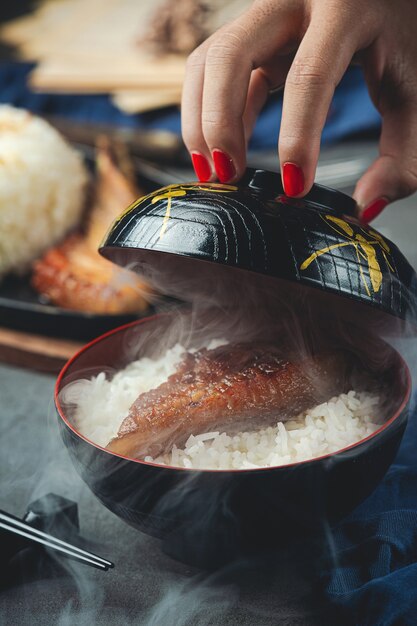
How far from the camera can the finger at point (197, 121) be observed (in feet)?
4.16

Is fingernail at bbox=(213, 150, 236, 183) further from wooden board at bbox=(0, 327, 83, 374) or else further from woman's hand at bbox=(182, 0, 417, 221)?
wooden board at bbox=(0, 327, 83, 374)

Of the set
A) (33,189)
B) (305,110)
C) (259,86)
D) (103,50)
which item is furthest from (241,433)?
(103,50)

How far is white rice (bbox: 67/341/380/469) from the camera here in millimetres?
1032

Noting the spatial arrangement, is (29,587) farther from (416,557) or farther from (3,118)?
(3,118)

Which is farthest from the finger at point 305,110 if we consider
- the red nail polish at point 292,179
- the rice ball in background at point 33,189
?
the rice ball in background at point 33,189

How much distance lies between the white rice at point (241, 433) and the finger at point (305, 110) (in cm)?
39

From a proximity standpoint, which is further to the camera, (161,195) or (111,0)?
(111,0)

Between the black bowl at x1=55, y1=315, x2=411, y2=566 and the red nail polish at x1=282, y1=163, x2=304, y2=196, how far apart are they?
15.8 inches

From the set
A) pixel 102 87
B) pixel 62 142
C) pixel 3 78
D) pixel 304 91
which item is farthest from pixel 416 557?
pixel 3 78

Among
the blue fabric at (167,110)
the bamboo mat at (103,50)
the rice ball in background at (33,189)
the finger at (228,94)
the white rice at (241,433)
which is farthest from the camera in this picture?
the bamboo mat at (103,50)

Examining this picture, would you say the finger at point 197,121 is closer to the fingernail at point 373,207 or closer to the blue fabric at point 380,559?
the fingernail at point 373,207

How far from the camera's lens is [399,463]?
134 centimetres

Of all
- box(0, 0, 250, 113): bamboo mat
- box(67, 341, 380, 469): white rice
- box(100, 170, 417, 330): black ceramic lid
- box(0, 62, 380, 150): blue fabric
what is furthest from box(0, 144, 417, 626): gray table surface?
box(0, 0, 250, 113): bamboo mat

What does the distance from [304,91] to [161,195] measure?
0.97 feet
